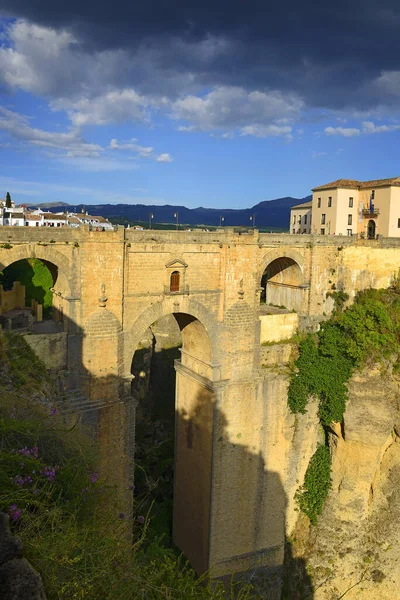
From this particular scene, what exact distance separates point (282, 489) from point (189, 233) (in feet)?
36.3

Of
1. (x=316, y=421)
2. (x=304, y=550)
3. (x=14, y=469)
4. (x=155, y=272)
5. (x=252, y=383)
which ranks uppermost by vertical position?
(x=155, y=272)

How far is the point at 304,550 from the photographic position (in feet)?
69.6

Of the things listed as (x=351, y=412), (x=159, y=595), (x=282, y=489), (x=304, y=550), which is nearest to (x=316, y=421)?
(x=351, y=412)

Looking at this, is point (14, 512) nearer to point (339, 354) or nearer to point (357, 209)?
point (339, 354)

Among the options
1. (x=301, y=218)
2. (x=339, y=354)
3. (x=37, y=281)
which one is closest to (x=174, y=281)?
(x=339, y=354)

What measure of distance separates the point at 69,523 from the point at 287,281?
714 inches

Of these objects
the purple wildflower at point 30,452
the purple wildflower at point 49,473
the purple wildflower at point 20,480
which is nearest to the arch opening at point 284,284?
the purple wildflower at point 30,452

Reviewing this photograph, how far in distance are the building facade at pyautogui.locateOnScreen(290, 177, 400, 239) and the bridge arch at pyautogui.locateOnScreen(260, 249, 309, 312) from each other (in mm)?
16002

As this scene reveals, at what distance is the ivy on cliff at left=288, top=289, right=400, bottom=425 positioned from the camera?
2036 centimetres

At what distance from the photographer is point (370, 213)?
3831cm

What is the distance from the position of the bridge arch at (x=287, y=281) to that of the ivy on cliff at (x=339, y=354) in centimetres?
179

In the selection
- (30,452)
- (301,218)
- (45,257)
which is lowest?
(30,452)

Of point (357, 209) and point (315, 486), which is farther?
point (357, 209)

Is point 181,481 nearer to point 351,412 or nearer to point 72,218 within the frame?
point 351,412
